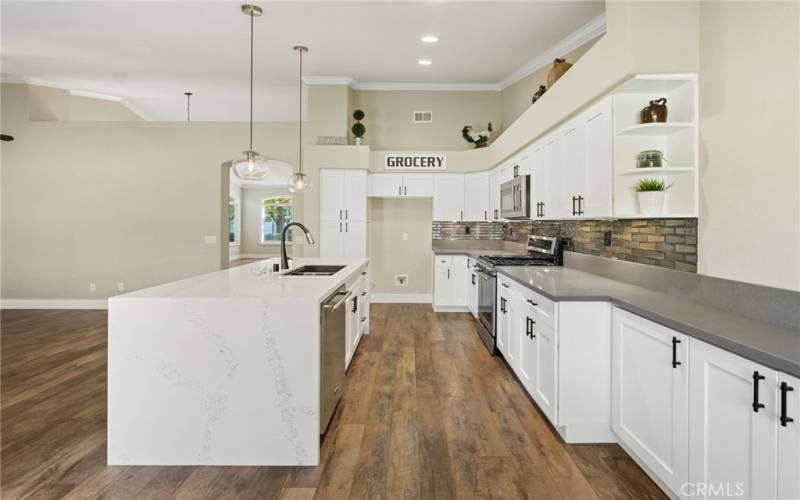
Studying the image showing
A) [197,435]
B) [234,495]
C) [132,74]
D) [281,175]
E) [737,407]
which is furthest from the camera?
[281,175]

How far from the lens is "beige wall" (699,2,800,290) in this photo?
1.85 m

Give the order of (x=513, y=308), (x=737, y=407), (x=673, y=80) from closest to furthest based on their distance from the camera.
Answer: (x=737, y=407), (x=673, y=80), (x=513, y=308)

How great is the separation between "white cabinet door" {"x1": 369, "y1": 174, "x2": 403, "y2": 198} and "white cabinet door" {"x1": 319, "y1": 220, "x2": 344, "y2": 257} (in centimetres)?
80

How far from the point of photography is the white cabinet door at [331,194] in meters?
6.19

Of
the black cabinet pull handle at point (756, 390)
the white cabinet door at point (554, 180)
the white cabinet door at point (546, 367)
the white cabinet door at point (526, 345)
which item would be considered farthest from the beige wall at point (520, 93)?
the black cabinet pull handle at point (756, 390)

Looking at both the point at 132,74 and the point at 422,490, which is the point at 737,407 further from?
the point at 132,74

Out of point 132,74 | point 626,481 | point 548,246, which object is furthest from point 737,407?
point 132,74

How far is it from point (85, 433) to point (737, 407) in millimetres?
3358

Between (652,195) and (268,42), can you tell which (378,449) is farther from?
(268,42)

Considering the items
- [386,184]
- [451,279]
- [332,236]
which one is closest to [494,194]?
[451,279]

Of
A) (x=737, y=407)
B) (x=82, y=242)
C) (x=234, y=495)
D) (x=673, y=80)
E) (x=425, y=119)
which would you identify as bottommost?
(x=234, y=495)

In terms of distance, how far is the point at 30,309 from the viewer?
21.1 feet

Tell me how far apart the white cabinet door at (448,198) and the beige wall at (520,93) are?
120 cm

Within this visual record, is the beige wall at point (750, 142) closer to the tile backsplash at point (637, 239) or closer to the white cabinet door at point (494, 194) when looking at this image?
the tile backsplash at point (637, 239)
